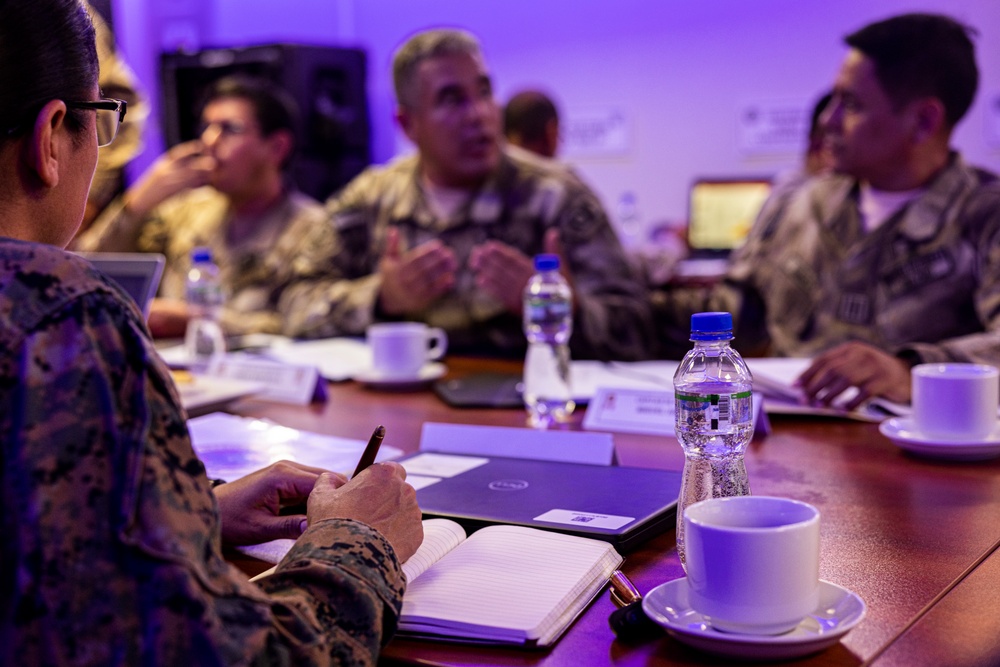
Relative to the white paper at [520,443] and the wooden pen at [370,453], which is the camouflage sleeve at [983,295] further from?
the wooden pen at [370,453]

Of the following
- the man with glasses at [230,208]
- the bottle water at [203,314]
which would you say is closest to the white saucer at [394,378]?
the bottle water at [203,314]

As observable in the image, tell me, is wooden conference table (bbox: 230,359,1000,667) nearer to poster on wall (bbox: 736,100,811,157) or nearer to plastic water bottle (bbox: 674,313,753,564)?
plastic water bottle (bbox: 674,313,753,564)

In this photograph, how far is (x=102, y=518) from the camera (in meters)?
0.62

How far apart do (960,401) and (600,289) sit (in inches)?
47.5

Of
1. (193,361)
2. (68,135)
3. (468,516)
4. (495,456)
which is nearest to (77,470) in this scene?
(68,135)

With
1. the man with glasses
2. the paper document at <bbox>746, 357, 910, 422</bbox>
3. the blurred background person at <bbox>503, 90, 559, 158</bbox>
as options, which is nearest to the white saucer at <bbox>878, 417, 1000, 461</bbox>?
the paper document at <bbox>746, 357, 910, 422</bbox>

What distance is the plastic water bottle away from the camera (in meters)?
0.96

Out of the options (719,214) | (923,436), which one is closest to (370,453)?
(923,436)

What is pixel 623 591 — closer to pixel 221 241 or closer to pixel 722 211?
pixel 221 241

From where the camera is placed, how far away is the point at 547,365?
1661mm

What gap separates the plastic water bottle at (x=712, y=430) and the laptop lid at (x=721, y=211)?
383 cm

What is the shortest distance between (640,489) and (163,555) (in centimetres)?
60

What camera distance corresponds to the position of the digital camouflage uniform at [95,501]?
0.61 m

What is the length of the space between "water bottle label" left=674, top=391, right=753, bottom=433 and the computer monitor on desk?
3.73 meters
